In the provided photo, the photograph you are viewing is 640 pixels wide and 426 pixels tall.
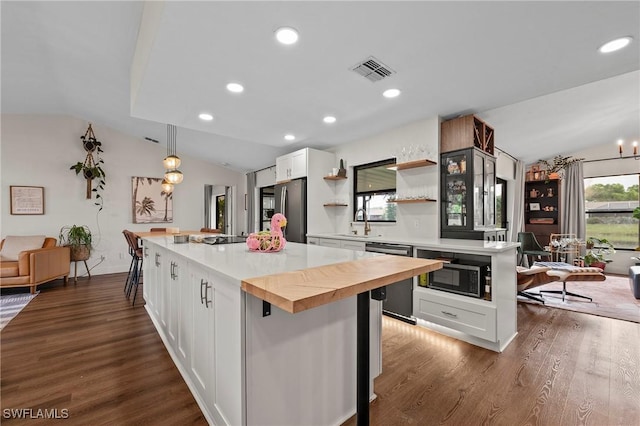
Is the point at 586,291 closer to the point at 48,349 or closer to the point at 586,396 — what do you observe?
the point at 586,396

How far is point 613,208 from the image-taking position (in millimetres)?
5828

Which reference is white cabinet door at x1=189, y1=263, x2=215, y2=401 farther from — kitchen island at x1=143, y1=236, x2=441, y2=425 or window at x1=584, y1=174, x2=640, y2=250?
window at x1=584, y1=174, x2=640, y2=250

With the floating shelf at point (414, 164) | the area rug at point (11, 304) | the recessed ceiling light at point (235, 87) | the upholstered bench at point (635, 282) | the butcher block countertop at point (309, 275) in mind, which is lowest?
the area rug at point (11, 304)

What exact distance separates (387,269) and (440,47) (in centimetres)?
178

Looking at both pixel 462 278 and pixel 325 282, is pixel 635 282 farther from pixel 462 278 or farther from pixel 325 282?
pixel 325 282

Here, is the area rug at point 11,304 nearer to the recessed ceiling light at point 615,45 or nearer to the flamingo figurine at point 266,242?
the flamingo figurine at point 266,242

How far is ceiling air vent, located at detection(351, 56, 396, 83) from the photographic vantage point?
7.45 ft

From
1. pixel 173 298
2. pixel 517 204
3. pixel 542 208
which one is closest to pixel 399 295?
pixel 173 298

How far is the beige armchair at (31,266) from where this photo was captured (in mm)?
4082

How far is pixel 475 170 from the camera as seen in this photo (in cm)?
316

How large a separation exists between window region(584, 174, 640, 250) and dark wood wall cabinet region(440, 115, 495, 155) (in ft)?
15.4

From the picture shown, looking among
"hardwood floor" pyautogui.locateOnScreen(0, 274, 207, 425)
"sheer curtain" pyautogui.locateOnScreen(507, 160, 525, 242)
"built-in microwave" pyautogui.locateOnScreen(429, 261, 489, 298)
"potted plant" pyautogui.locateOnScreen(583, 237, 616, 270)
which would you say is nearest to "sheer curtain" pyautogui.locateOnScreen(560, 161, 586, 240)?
"potted plant" pyautogui.locateOnScreen(583, 237, 616, 270)

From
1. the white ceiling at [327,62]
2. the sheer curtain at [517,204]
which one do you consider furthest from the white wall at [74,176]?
the sheer curtain at [517,204]

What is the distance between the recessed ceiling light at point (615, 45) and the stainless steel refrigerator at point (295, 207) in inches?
137
